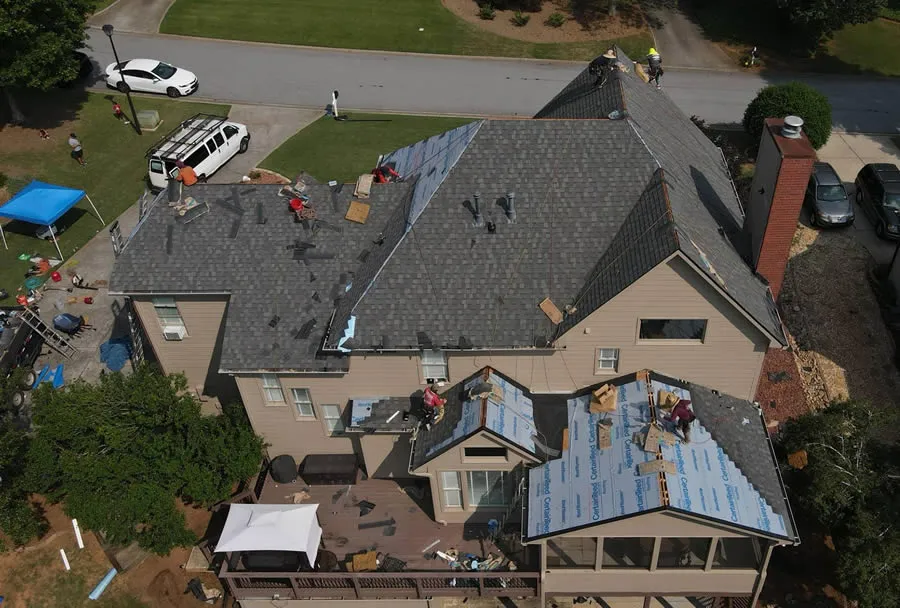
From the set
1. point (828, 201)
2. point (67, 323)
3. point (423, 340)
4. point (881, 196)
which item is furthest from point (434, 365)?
point (881, 196)

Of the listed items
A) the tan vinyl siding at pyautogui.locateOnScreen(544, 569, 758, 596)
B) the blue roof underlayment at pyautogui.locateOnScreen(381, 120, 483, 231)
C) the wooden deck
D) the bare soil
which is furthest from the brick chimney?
the bare soil

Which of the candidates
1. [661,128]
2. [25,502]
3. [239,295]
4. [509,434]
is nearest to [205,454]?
[239,295]

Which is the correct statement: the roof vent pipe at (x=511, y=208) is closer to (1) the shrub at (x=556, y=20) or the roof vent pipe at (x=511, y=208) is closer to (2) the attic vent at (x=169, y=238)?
(2) the attic vent at (x=169, y=238)

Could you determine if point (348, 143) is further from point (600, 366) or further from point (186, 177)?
point (600, 366)

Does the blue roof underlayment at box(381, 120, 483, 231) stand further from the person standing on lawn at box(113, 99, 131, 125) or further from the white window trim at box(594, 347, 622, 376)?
the person standing on lawn at box(113, 99, 131, 125)

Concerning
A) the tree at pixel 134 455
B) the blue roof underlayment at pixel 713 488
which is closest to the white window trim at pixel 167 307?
the tree at pixel 134 455

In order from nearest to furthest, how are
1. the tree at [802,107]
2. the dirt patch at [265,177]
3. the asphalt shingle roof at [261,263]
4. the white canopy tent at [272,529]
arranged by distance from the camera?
1. the white canopy tent at [272,529]
2. the asphalt shingle roof at [261,263]
3. the tree at [802,107]
4. the dirt patch at [265,177]

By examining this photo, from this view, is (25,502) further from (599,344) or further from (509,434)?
(599,344)
